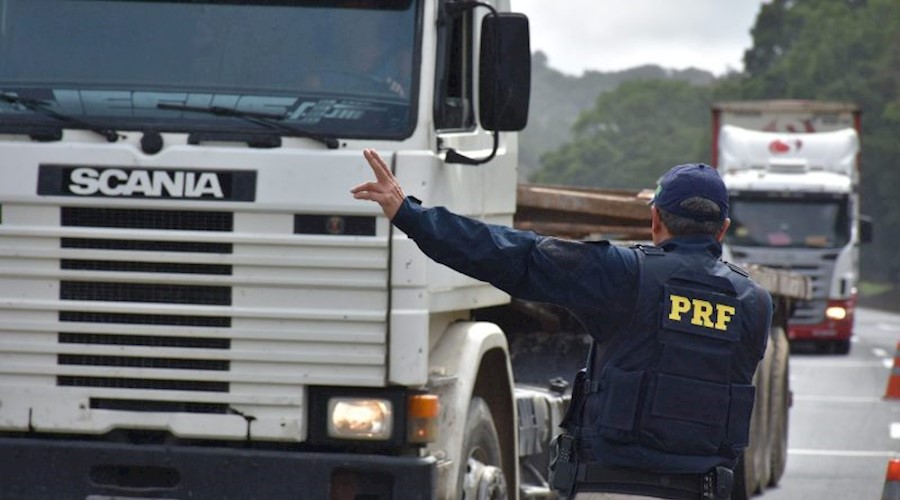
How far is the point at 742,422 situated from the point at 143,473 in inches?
110

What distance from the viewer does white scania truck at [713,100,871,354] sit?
29.7 metres

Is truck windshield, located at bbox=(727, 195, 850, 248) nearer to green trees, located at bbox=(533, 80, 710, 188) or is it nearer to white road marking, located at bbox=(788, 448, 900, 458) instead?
white road marking, located at bbox=(788, 448, 900, 458)

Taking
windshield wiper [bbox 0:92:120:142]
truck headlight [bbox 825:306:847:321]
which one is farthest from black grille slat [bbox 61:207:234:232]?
truck headlight [bbox 825:306:847:321]

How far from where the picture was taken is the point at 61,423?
7.46 metres

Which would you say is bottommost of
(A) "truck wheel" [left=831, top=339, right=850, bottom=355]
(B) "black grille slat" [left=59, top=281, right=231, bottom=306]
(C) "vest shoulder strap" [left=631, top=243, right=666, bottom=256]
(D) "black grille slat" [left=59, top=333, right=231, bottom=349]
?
(A) "truck wheel" [left=831, top=339, right=850, bottom=355]

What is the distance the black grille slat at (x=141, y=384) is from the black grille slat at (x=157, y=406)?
6 cm

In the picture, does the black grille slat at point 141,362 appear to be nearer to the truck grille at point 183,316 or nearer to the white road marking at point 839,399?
the truck grille at point 183,316

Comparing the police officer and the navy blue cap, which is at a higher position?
the navy blue cap

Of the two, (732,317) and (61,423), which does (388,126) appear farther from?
(732,317)

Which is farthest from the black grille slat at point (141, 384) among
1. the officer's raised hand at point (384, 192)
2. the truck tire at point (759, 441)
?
the truck tire at point (759, 441)

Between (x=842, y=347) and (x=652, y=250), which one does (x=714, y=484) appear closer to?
(x=652, y=250)

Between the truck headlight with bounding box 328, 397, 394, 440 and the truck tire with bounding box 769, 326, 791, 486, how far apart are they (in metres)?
6.45

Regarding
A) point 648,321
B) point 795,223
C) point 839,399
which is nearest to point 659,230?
point 648,321

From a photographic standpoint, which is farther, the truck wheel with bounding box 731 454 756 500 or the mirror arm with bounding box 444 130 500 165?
the truck wheel with bounding box 731 454 756 500
